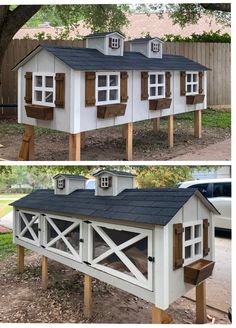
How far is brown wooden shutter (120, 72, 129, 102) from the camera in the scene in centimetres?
165

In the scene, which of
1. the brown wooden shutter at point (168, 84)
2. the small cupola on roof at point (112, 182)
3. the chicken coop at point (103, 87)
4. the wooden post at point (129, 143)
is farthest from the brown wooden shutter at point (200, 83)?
the small cupola on roof at point (112, 182)

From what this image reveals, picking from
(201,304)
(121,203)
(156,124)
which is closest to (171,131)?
(156,124)

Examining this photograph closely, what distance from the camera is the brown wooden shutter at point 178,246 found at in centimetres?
143

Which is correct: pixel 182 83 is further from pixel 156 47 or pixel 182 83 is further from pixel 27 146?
pixel 27 146

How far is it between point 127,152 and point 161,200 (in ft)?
1.06

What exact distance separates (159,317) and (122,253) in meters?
0.26

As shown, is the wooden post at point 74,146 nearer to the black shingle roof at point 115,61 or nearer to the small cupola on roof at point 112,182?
the small cupola on roof at point 112,182

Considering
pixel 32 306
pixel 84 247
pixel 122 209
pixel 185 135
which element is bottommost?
pixel 32 306

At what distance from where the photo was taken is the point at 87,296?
1.73 m

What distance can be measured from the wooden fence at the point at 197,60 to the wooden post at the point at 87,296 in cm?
74

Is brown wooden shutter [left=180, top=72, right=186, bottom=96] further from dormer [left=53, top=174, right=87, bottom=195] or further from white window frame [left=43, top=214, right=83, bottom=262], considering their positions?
white window frame [left=43, top=214, right=83, bottom=262]

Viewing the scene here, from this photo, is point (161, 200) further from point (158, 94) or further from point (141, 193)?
point (158, 94)

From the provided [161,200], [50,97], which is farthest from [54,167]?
[161,200]

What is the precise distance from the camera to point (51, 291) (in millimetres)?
A: 1822
